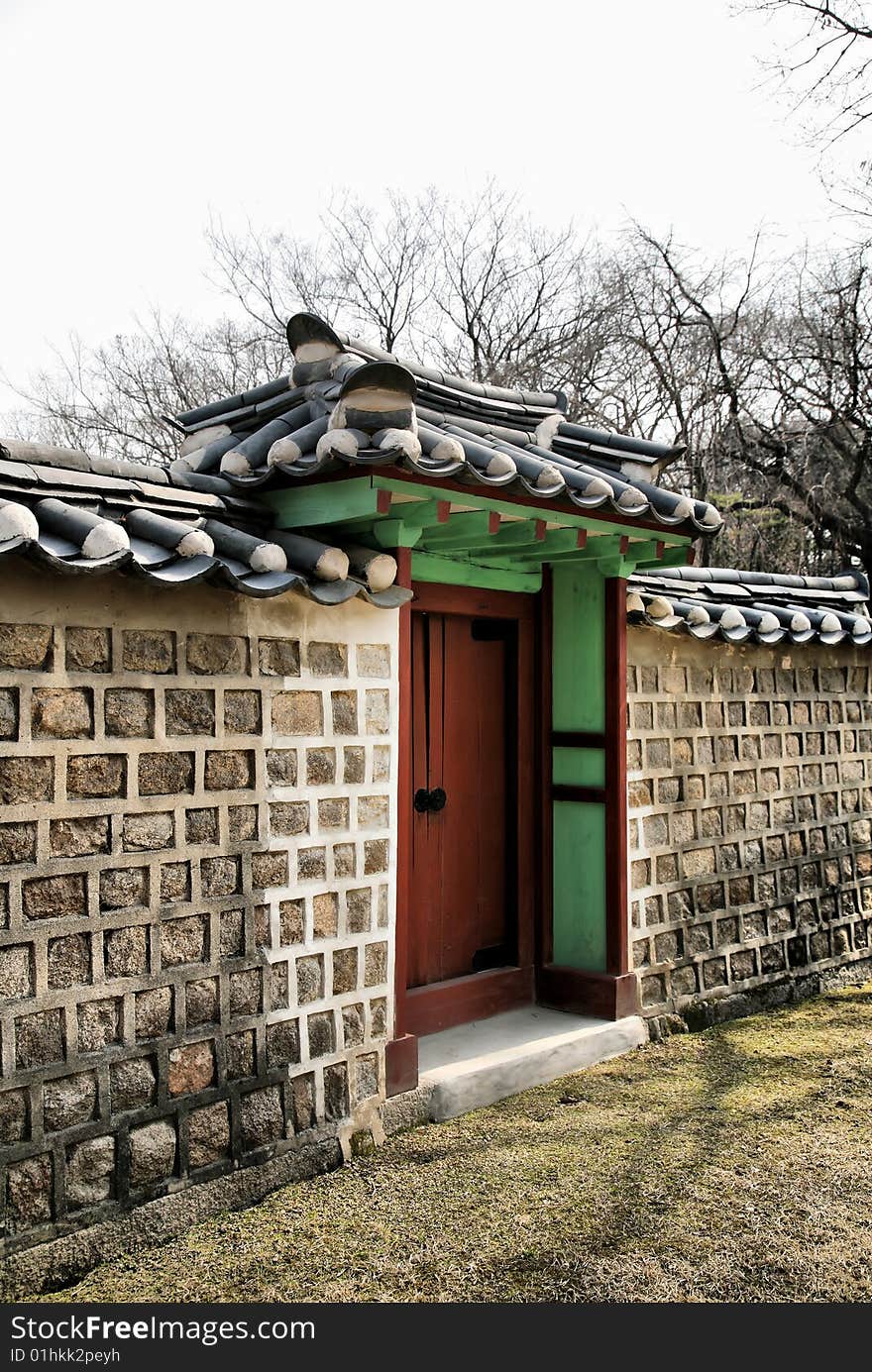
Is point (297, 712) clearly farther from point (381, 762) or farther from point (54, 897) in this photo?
point (54, 897)

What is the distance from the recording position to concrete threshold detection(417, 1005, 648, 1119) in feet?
18.2

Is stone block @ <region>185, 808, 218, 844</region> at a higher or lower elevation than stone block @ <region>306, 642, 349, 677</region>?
lower

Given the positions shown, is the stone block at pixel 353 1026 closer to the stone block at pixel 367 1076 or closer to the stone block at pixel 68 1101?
the stone block at pixel 367 1076

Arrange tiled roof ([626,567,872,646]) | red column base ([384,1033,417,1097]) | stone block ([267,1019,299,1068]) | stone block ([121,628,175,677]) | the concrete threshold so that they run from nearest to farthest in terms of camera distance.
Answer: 1. stone block ([121,628,175,677])
2. stone block ([267,1019,299,1068])
3. red column base ([384,1033,417,1097])
4. the concrete threshold
5. tiled roof ([626,567,872,646])

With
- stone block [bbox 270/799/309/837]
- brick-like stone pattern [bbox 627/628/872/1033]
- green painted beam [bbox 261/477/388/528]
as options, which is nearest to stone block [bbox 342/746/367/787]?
stone block [bbox 270/799/309/837]

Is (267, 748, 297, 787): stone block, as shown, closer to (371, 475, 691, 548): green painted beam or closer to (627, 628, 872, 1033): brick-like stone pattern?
(371, 475, 691, 548): green painted beam

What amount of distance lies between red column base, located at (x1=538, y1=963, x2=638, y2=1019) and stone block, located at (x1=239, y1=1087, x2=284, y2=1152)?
252 cm

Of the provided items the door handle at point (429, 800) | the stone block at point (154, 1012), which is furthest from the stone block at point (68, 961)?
the door handle at point (429, 800)

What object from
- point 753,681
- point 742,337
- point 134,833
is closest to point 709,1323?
point 134,833

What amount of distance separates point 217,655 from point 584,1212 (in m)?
2.69

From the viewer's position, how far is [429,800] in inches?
249

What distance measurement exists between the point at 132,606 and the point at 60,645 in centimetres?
34

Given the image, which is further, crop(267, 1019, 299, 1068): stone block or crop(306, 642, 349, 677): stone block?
crop(306, 642, 349, 677): stone block

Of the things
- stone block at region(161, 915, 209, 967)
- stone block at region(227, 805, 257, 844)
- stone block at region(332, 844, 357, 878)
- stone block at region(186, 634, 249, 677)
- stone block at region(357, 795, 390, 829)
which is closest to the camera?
stone block at region(161, 915, 209, 967)
